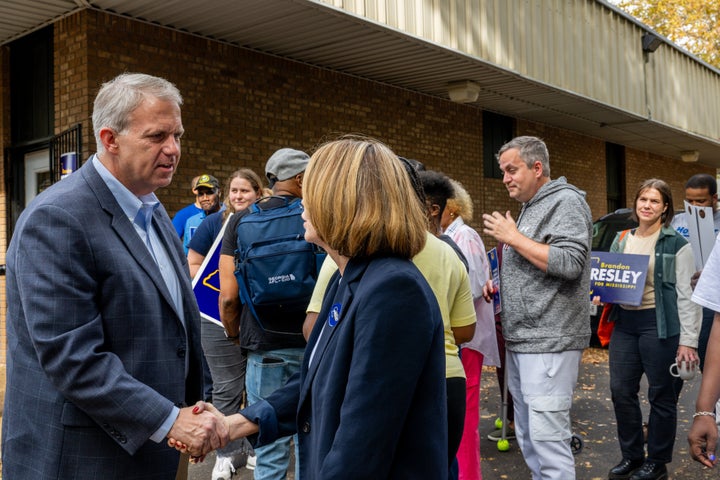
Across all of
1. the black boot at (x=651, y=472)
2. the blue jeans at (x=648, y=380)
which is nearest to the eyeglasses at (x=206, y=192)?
the blue jeans at (x=648, y=380)

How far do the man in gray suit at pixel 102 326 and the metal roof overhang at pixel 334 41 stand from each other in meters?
5.04

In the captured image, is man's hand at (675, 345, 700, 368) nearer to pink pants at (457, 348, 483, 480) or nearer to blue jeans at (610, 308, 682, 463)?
blue jeans at (610, 308, 682, 463)

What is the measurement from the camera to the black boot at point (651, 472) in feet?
15.1

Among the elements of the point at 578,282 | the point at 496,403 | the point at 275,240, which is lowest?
the point at 496,403

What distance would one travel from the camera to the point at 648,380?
4.65 metres

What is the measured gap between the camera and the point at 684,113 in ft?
50.2

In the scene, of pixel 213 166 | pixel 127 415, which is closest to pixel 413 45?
pixel 213 166

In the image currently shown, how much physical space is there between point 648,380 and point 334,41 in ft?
19.7

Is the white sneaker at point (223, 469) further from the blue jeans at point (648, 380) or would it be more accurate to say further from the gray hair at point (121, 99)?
the gray hair at point (121, 99)

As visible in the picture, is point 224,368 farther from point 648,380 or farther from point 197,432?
point 648,380

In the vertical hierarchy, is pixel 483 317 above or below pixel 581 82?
below

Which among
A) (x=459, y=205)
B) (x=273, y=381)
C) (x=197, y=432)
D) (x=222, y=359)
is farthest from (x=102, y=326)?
(x=459, y=205)

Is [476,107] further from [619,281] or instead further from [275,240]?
[275,240]

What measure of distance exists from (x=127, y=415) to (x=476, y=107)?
40.1 feet
